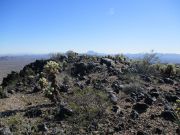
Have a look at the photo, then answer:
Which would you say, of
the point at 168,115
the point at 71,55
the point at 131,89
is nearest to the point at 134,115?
the point at 168,115

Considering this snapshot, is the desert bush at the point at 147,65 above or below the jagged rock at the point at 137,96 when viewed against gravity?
above

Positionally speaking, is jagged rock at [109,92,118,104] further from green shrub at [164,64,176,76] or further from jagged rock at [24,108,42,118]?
green shrub at [164,64,176,76]

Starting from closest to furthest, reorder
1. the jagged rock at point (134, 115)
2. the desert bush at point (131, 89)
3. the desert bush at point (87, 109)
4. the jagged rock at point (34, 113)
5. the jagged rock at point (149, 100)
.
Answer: the desert bush at point (87, 109)
the jagged rock at point (134, 115)
the jagged rock at point (34, 113)
the jagged rock at point (149, 100)
the desert bush at point (131, 89)

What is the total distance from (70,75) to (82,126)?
42.1ft

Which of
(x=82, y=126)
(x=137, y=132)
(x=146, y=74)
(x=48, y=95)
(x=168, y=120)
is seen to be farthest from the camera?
(x=146, y=74)

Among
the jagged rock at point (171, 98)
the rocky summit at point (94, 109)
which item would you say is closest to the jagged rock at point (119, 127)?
the rocky summit at point (94, 109)

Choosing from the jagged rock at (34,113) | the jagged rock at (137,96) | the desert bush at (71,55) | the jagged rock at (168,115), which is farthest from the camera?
the desert bush at (71,55)

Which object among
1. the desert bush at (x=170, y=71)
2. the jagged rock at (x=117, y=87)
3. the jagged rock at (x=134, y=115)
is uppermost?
the desert bush at (x=170, y=71)

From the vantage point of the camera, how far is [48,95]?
1566 cm

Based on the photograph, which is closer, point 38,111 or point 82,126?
point 82,126

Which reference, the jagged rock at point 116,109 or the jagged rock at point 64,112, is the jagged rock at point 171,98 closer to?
the jagged rock at point 116,109

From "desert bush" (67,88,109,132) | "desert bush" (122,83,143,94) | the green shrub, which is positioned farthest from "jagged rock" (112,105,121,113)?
the green shrub

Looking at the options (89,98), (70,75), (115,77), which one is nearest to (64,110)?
(89,98)

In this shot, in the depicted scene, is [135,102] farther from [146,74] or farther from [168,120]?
[146,74]
